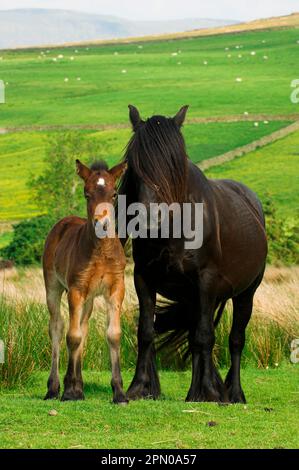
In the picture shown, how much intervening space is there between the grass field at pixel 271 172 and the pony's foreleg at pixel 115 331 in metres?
44.2

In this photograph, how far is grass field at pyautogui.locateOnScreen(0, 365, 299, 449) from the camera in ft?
23.4

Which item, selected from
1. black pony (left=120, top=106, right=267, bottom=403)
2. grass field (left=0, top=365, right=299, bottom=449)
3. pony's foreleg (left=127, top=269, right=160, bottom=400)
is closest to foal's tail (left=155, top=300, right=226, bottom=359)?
black pony (left=120, top=106, right=267, bottom=403)

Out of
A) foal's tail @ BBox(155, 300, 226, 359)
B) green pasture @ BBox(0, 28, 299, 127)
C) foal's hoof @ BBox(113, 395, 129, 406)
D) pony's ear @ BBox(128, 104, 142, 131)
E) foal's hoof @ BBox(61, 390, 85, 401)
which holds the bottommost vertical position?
foal's hoof @ BBox(61, 390, 85, 401)

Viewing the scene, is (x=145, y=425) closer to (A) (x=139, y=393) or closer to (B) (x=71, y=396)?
(B) (x=71, y=396)

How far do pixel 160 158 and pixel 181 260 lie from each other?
0.90 m

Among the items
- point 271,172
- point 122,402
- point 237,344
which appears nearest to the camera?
point 122,402

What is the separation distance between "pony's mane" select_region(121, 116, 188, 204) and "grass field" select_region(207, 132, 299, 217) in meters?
43.9

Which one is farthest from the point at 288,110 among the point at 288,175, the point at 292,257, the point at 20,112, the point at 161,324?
the point at 161,324

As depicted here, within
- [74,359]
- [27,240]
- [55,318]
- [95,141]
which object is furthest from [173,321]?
[95,141]

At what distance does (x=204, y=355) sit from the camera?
8.95 metres

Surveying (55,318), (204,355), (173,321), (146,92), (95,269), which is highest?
(146,92)

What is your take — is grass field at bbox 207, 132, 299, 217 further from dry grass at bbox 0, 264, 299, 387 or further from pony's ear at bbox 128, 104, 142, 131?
pony's ear at bbox 128, 104, 142, 131

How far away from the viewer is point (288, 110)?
72.4 m

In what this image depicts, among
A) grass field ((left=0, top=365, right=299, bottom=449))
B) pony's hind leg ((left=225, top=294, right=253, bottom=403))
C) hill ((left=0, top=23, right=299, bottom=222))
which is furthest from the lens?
hill ((left=0, top=23, right=299, bottom=222))
